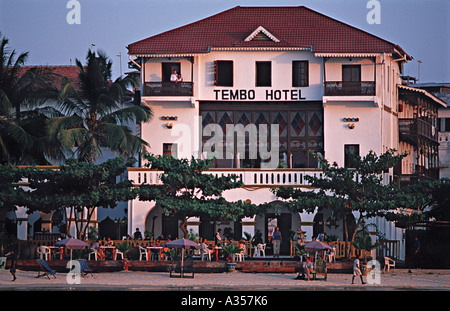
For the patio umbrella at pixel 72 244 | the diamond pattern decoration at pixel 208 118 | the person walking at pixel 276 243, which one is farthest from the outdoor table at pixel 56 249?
the diamond pattern decoration at pixel 208 118

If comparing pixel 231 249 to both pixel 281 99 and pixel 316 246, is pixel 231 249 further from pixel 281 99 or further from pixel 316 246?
pixel 281 99

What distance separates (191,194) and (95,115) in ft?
33.1

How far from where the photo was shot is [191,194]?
1838 inches

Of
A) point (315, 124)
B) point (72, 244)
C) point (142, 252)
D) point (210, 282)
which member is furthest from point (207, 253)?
point (315, 124)

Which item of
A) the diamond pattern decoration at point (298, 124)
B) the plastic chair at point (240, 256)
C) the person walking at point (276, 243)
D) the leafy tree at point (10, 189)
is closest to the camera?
the leafy tree at point (10, 189)

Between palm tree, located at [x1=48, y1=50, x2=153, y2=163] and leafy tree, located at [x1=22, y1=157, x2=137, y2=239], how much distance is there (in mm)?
6789

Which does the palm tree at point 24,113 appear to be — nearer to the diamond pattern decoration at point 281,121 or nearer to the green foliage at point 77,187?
the green foliage at point 77,187

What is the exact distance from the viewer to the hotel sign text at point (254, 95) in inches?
2208

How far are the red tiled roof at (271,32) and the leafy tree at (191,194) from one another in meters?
11.0

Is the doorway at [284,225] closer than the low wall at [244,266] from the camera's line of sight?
No

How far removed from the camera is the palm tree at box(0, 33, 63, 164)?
52781 millimetres
